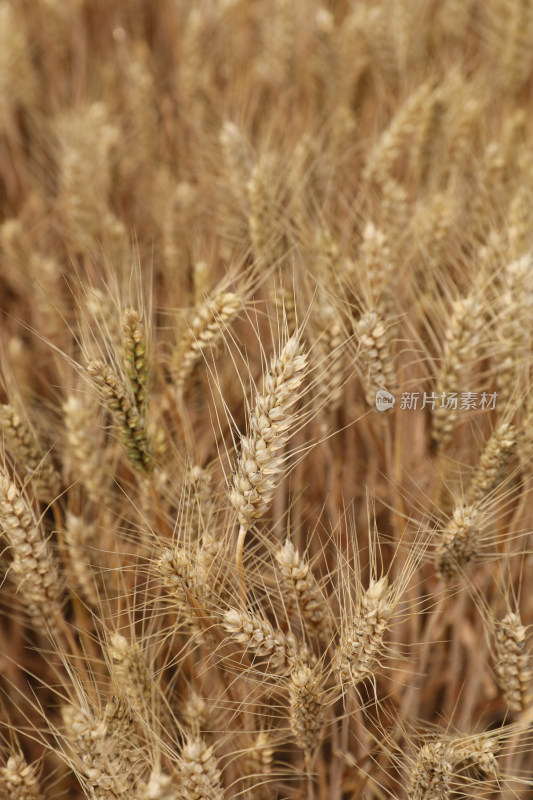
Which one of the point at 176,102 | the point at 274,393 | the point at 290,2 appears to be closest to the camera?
the point at 274,393

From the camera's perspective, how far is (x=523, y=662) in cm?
103

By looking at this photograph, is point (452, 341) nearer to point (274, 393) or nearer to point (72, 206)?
point (274, 393)

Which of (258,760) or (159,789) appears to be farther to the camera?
(258,760)

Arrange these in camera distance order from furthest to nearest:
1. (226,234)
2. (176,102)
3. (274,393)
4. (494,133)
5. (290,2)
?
(176,102) < (290,2) < (494,133) < (226,234) < (274,393)

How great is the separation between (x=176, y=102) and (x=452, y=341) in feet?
5.92

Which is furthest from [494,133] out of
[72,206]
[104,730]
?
[104,730]

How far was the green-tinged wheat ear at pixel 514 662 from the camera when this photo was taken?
1.03 metres

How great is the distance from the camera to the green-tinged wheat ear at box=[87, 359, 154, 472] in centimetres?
98

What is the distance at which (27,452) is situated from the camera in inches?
46.5

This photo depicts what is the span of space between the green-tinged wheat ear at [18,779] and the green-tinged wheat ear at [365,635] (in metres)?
0.49
